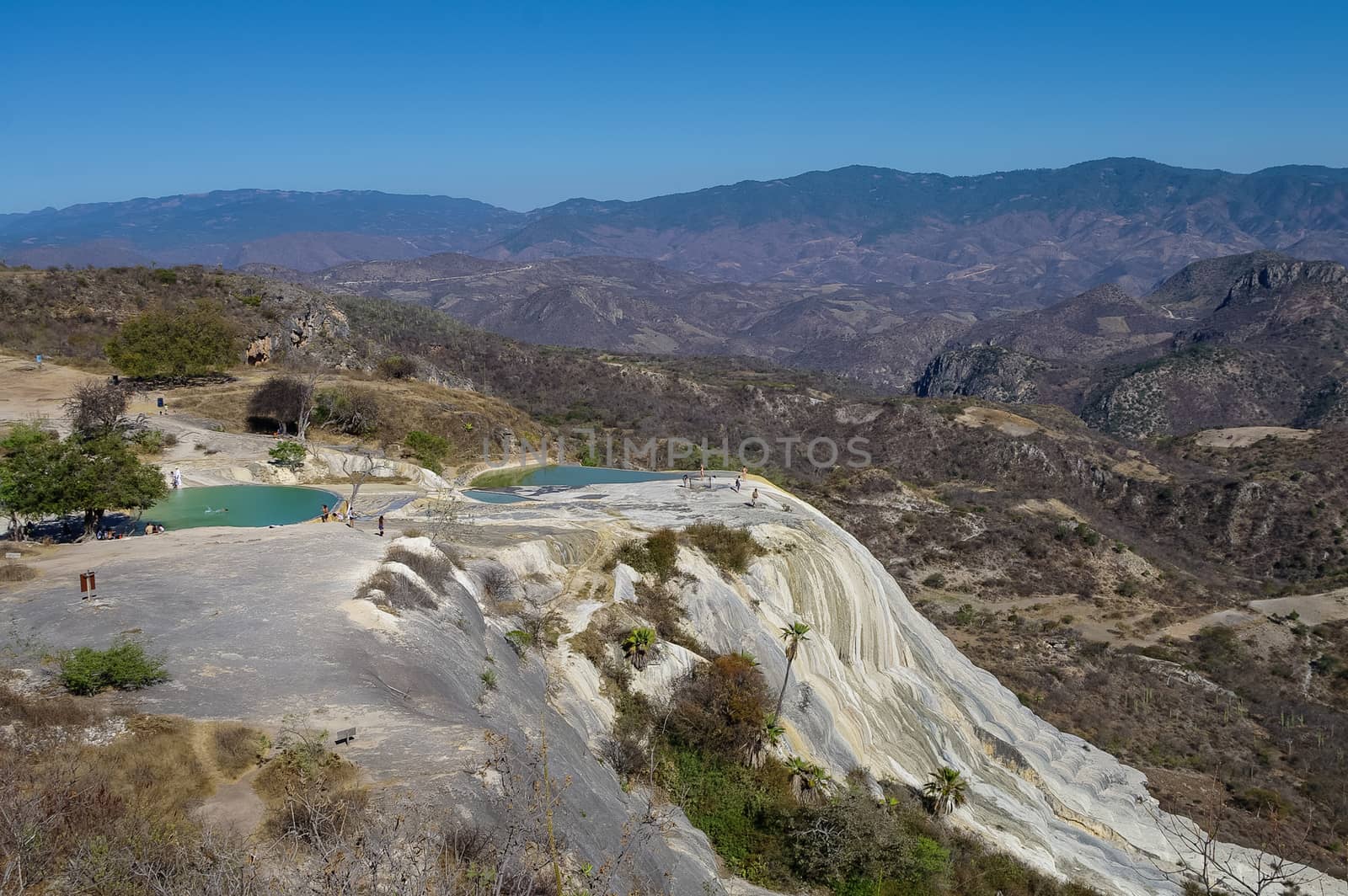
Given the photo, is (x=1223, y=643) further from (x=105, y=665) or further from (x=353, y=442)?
(x=105, y=665)

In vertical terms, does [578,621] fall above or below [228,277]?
below

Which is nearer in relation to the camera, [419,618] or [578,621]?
[419,618]

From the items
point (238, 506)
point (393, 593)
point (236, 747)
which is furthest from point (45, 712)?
point (238, 506)

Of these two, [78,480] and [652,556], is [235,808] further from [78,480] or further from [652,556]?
[78,480]

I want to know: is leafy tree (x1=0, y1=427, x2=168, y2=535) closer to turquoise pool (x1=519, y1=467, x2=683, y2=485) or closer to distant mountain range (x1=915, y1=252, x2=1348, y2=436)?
turquoise pool (x1=519, y1=467, x2=683, y2=485)

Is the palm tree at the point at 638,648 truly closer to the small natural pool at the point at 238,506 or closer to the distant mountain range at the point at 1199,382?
the small natural pool at the point at 238,506

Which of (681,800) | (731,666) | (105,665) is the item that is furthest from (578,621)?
(105,665)

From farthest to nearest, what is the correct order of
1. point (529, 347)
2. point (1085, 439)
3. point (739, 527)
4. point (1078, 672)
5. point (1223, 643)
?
point (529, 347) < point (1085, 439) < point (1223, 643) < point (1078, 672) < point (739, 527)

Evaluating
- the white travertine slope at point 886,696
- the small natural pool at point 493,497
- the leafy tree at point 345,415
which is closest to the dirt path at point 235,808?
the white travertine slope at point 886,696
